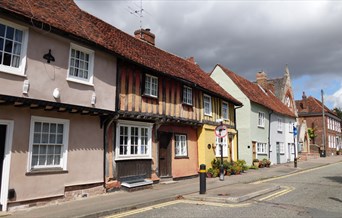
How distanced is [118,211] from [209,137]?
36.0ft

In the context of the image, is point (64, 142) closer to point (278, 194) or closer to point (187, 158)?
point (278, 194)

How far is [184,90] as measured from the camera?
55.8 feet

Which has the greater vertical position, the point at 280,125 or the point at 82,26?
the point at 82,26

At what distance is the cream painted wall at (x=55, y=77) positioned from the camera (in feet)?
29.4

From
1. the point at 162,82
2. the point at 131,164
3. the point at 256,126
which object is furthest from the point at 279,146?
the point at 131,164

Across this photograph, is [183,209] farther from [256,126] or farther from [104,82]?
[256,126]

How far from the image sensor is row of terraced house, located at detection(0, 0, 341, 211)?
886 cm

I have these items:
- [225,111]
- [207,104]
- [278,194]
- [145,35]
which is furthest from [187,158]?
[145,35]

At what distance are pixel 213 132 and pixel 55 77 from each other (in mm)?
11806

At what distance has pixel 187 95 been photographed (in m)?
17.3

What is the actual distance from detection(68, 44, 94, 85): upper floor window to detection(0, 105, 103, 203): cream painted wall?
1.30 metres

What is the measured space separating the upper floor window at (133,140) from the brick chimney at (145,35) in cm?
676

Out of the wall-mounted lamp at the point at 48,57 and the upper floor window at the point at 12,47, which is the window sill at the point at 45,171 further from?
the wall-mounted lamp at the point at 48,57

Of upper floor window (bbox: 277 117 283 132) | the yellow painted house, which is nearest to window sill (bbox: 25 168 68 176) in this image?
the yellow painted house
